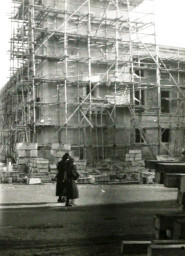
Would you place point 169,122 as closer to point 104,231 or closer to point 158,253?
point 104,231

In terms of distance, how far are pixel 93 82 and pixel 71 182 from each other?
16188 mm

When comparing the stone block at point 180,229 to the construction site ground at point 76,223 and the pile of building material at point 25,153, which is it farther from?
the pile of building material at point 25,153

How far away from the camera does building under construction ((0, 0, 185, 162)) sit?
91.6ft

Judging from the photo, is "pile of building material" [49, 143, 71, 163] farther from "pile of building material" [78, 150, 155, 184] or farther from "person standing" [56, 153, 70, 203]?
"person standing" [56, 153, 70, 203]

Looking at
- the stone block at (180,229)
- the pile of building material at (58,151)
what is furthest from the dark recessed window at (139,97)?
the stone block at (180,229)

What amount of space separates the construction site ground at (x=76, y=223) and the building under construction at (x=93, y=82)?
41.2 feet

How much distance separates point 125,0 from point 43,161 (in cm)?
1485

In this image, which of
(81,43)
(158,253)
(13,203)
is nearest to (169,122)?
(81,43)

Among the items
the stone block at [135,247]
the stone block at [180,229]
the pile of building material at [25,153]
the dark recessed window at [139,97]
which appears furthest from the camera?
the dark recessed window at [139,97]

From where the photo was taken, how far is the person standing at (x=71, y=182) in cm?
1335

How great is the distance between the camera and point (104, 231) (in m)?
8.89

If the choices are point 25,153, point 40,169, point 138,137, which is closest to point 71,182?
point 40,169

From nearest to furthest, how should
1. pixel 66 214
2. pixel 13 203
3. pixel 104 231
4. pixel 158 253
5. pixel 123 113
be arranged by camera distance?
pixel 158 253, pixel 104 231, pixel 66 214, pixel 13 203, pixel 123 113

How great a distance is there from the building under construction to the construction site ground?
12.5m
